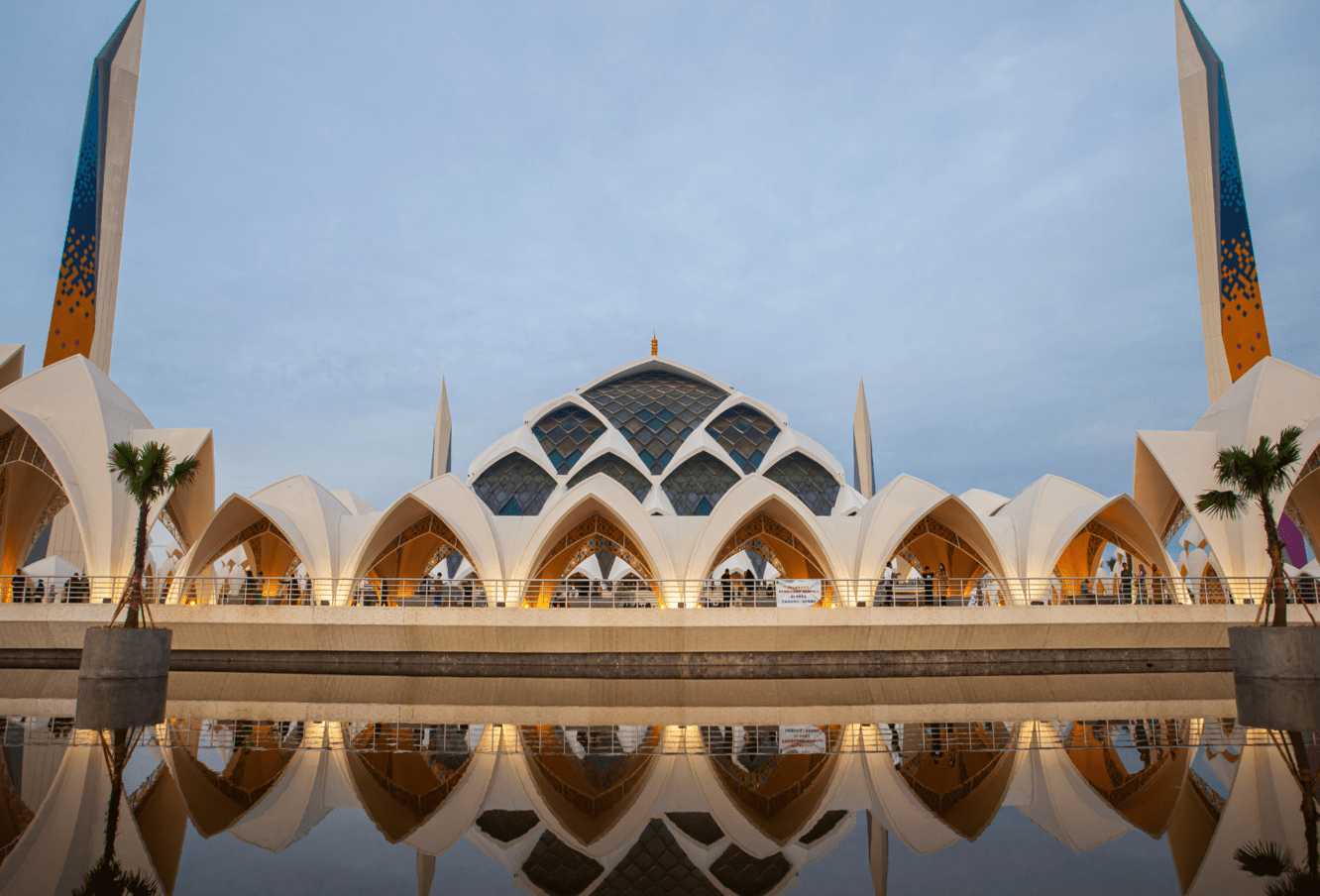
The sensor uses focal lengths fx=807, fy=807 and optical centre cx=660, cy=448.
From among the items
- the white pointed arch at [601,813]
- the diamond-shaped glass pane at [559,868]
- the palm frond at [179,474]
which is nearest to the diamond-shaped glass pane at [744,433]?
the palm frond at [179,474]

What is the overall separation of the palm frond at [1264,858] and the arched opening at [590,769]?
13.5ft

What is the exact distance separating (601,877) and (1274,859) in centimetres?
417

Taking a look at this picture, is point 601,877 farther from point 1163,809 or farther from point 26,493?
point 26,493

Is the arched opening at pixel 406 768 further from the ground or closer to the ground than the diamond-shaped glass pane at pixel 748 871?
further from the ground

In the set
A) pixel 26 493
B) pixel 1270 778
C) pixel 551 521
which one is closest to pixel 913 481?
pixel 551 521

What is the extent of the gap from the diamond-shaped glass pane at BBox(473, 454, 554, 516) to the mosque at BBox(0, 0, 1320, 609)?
5148mm

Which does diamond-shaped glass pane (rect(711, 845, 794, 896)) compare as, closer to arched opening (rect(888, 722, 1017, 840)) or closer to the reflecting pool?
the reflecting pool

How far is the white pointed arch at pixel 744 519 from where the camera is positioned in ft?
82.5

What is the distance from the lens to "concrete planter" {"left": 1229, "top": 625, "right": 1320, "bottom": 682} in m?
12.9

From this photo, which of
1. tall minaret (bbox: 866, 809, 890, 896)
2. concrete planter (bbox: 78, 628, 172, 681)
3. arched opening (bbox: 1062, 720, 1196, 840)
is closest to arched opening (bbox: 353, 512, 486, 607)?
concrete planter (bbox: 78, 628, 172, 681)

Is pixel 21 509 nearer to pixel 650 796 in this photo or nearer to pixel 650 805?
Result: pixel 650 796

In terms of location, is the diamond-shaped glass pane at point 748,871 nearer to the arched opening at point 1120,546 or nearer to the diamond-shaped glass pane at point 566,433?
the arched opening at point 1120,546

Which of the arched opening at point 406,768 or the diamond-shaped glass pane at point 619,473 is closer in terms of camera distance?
the arched opening at point 406,768

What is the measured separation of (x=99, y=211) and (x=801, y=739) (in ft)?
113
